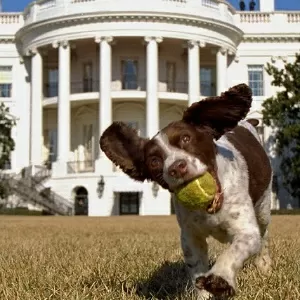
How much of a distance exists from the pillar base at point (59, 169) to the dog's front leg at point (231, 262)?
3922cm

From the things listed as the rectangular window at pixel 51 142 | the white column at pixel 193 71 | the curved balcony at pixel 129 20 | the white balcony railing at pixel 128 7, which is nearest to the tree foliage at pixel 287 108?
the white column at pixel 193 71

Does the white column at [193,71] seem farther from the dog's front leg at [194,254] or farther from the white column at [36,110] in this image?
the dog's front leg at [194,254]

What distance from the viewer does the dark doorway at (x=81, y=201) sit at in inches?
1661

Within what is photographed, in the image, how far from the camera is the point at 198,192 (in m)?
3.39

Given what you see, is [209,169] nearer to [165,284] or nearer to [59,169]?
[165,284]

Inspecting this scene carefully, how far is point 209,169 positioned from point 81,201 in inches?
1552

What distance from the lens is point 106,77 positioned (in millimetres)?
42781

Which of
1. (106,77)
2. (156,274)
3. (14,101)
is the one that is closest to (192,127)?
(156,274)

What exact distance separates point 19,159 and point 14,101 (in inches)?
154

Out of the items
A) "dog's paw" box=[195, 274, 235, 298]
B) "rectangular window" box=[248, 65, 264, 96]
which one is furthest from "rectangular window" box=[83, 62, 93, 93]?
"dog's paw" box=[195, 274, 235, 298]

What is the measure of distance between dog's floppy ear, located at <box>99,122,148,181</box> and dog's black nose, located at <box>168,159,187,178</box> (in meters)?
0.44

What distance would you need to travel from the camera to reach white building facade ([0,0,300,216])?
42406mm

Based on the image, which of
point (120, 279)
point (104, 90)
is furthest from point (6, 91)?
point (120, 279)

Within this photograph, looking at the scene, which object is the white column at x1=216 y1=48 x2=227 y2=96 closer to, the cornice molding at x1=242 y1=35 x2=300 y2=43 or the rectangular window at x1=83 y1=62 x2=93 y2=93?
the cornice molding at x1=242 y1=35 x2=300 y2=43
